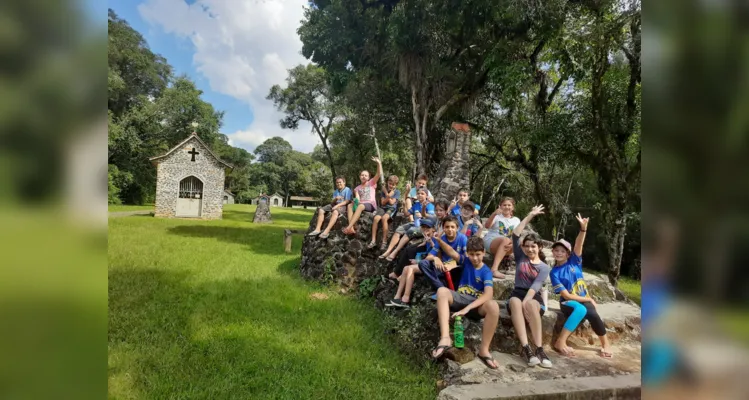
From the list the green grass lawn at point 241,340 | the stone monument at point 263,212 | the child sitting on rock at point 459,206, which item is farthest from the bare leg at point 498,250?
the stone monument at point 263,212

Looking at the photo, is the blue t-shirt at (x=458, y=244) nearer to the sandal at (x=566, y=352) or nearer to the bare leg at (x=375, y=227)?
the sandal at (x=566, y=352)

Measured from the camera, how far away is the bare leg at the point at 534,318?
377 cm

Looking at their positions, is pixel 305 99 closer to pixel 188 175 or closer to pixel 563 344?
pixel 188 175

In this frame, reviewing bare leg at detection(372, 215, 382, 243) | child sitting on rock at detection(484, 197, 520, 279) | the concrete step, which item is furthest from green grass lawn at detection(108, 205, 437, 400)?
child sitting on rock at detection(484, 197, 520, 279)

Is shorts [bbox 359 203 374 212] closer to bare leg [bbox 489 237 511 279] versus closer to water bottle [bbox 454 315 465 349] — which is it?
bare leg [bbox 489 237 511 279]

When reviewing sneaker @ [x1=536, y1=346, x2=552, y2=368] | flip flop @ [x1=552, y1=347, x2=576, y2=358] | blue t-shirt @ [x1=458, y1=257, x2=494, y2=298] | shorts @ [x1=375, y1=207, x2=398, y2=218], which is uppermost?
shorts @ [x1=375, y1=207, x2=398, y2=218]

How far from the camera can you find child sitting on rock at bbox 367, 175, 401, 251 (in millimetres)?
6785

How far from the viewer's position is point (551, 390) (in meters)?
2.88

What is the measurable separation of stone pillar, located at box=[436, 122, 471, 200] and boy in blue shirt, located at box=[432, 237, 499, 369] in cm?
471

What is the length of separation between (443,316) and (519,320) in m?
0.76

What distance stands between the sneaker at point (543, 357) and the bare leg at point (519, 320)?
148 mm

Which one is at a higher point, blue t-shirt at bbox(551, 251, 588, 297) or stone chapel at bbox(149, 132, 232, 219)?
stone chapel at bbox(149, 132, 232, 219)

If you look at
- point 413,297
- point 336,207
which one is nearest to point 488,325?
point 413,297
